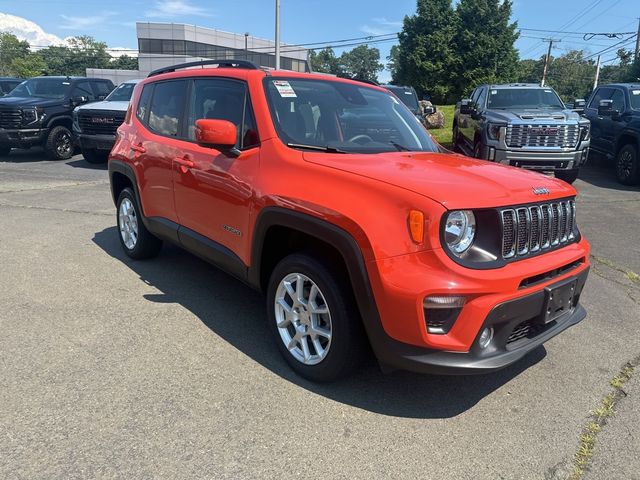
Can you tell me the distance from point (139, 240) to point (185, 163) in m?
1.52

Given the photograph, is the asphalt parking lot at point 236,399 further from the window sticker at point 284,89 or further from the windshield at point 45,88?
the windshield at point 45,88

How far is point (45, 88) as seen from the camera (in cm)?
1395

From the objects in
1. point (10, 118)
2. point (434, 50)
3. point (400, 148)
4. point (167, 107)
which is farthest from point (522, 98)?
point (434, 50)

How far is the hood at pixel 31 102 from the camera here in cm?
1253

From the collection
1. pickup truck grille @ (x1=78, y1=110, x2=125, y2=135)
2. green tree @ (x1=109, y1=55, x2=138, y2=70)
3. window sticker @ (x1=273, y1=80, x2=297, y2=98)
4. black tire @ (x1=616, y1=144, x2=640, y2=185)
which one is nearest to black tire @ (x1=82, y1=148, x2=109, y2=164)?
pickup truck grille @ (x1=78, y1=110, x2=125, y2=135)

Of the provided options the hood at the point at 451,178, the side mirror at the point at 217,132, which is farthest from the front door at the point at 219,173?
the hood at the point at 451,178

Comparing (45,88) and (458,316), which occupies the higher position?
(45,88)

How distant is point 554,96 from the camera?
36.3ft

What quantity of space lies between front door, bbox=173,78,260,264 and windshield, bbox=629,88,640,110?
32.9ft

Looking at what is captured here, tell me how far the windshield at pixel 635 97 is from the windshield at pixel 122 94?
11.5 metres

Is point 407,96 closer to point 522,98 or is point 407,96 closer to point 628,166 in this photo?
point 522,98

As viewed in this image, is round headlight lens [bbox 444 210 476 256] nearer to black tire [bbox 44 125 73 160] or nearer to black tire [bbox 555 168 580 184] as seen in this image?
black tire [bbox 555 168 580 184]

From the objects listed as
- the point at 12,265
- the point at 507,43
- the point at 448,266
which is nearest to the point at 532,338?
the point at 448,266

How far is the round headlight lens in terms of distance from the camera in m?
2.55
